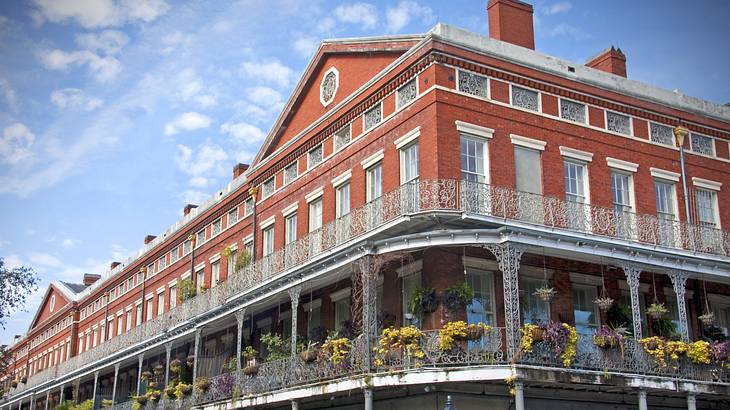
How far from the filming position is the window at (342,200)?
24.1 m

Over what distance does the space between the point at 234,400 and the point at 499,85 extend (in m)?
10.9

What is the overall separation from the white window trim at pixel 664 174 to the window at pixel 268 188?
12.2 m

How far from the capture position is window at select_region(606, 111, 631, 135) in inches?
913

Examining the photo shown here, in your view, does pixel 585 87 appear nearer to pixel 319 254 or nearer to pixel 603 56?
pixel 603 56

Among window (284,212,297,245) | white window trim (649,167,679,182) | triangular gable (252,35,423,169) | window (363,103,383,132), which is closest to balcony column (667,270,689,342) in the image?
white window trim (649,167,679,182)

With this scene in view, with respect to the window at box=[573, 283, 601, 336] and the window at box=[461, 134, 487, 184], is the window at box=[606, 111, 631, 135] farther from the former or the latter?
the window at box=[573, 283, 601, 336]

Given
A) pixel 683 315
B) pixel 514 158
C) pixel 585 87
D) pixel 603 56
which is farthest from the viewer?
pixel 603 56

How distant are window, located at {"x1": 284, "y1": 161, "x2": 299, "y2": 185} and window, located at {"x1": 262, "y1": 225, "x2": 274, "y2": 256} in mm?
1831

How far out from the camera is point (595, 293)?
21.6 metres

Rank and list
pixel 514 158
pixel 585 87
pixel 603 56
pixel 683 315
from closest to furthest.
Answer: pixel 683 315 → pixel 514 158 → pixel 585 87 → pixel 603 56

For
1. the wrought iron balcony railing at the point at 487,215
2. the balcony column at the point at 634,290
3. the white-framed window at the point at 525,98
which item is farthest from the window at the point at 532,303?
the white-framed window at the point at 525,98

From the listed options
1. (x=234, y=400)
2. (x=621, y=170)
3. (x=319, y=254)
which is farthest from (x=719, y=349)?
(x=234, y=400)

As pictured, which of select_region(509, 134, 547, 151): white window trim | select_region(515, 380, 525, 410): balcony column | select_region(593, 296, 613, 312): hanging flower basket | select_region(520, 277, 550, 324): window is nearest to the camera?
select_region(515, 380, 525, 410): balcony column

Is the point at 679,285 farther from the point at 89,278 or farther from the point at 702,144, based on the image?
the point at 89,278
